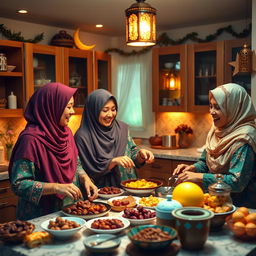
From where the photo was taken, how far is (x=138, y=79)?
5.54 meters

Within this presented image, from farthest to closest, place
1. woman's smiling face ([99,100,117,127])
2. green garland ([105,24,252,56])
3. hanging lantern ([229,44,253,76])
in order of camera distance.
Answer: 1. green garland ([105,24,252,56])
2. hanging lantern ([229,44,253,76])
3. woman's smiling face ([99,100,117,127])

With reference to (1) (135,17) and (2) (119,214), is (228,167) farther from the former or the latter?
(1) (135,17)

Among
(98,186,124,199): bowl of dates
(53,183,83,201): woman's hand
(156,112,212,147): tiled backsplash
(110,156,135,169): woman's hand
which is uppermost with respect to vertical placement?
(156,112,212,147): tiled backsplash

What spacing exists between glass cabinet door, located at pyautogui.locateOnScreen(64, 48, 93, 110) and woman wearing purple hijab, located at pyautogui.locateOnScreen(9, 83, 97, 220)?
2.13m

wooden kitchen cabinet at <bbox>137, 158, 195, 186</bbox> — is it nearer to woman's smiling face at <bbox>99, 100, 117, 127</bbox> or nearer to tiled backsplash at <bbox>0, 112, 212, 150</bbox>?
tiled backsplash at <bbox>0, 112, 212, 150</bbox>

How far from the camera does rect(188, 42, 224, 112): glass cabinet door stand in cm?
454

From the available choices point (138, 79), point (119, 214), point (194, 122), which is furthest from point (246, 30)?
point (119, 214)

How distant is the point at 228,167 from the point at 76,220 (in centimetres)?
109

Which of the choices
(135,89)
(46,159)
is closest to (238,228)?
(46,159)

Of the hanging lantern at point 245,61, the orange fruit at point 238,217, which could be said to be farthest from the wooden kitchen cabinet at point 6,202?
the orange fruit at point 238,217

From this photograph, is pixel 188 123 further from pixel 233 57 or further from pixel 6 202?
pixel 6 202

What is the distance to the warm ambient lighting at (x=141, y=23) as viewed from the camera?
8.07 ft

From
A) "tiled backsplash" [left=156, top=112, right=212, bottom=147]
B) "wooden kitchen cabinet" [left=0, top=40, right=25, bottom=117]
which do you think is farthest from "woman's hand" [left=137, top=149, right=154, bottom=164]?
"tiled backsplash" [left=156, top=112, right=212, bottom=147]

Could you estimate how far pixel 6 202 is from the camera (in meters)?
3.85
